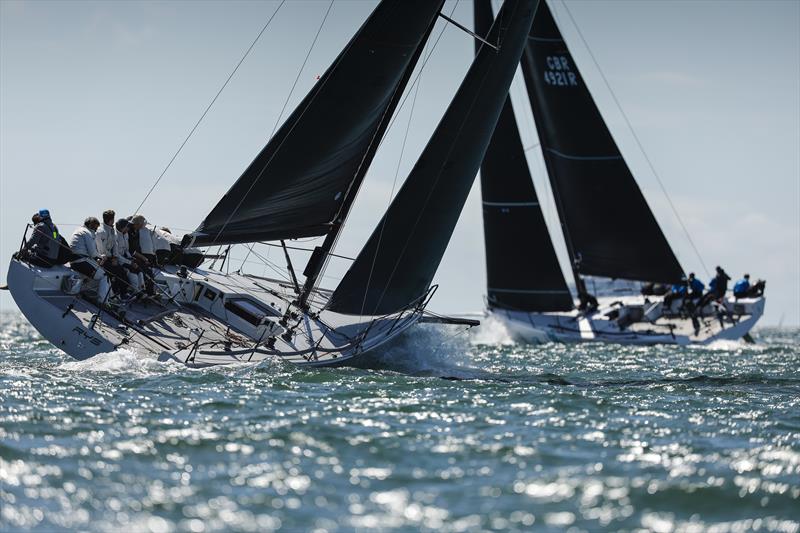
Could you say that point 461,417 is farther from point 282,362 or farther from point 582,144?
point 582,144

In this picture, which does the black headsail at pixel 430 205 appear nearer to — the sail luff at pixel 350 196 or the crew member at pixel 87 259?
the sail luff at pixel 350 196

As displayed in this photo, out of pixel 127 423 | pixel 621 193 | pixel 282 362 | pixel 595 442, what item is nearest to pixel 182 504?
pixel 127 423

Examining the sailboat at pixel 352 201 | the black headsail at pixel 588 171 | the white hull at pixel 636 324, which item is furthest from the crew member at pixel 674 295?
the sailboat at pixel 352 201

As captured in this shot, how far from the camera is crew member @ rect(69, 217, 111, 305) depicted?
1559cm

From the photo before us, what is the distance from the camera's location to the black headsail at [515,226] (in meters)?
31.1

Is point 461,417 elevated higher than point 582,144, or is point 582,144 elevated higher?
point 582,144

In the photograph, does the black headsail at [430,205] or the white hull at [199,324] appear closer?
the white hull at [199,324]

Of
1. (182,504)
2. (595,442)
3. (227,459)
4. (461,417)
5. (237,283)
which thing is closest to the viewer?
(182,504)

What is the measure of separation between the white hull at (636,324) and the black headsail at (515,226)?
0.71m

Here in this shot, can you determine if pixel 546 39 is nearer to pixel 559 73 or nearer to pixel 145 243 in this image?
pixel 559 73

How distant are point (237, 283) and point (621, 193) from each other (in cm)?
1658

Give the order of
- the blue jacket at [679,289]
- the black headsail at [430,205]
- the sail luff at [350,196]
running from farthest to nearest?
the blue jacket at [679,289] < the sail luff at [350,196] < the black headsail at [430,205]

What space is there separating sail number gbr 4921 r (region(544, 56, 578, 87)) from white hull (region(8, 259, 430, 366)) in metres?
16.6

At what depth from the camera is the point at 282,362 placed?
1448 cm
